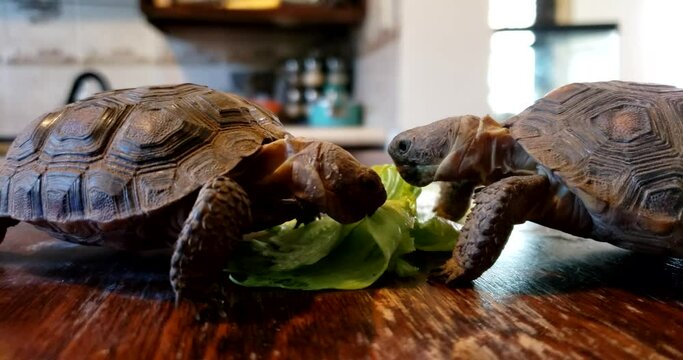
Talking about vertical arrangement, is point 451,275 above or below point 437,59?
below

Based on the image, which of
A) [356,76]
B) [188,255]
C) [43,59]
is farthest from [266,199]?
[43,59]

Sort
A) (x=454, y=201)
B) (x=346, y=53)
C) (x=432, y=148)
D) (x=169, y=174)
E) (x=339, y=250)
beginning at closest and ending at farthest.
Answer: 1. (x=169, y=174)
2. (x=339, y=250)
3. (x=432, y=148)
4. (x=454, y=201)
5. (x=346, y=53)

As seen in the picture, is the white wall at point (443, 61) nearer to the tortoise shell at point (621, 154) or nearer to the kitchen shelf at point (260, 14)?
the kitchen shelf at point (260, 14)

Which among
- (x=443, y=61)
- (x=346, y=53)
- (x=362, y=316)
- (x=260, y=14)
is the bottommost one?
(x=362, y=316)

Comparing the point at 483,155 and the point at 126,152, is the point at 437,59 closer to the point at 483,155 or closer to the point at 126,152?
the point at 483,155

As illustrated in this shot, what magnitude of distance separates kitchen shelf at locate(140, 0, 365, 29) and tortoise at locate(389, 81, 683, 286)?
7.59 ft

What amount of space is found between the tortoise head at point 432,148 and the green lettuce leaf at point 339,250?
72 mm

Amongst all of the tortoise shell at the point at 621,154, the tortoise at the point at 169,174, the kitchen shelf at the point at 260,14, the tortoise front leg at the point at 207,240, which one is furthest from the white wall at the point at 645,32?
the tortoise front leg at the point at 207,240

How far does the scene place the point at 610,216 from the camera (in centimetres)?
102

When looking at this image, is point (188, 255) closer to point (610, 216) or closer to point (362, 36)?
point (610, 216)

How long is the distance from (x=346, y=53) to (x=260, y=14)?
31.9 inches

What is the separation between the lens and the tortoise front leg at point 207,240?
2.81ft

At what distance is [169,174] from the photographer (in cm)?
97

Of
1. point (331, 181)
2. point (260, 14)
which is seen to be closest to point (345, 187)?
point (331, 181)
